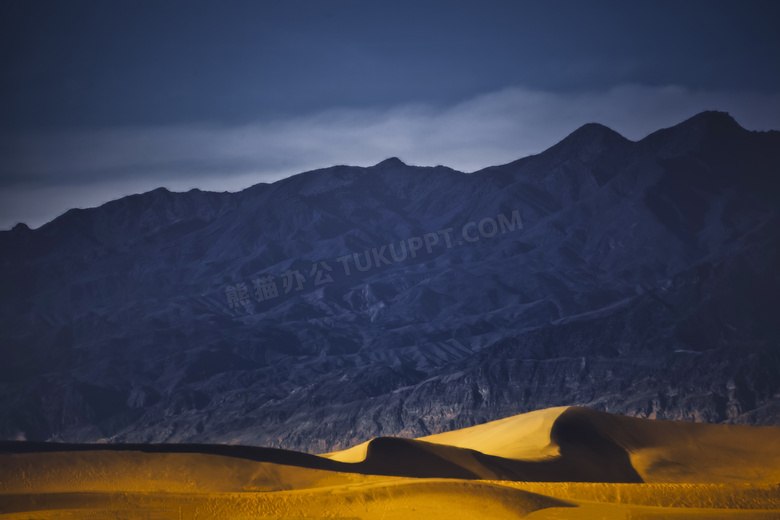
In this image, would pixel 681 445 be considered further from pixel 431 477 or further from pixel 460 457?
pixel 431 477

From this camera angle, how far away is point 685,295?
19188cm

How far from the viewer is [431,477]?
52.2 m

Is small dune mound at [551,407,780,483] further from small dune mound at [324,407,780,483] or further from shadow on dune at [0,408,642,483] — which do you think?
shadow on dune at [0,408,642,483]

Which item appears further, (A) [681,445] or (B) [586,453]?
(A) [681,445]

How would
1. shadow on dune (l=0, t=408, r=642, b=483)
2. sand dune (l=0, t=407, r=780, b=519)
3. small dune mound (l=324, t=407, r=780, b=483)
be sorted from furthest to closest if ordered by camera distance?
small dune mound (l=324, t=407, r=780, b=483), shadow on dune (l=0, t=408, r=642, b=483), sand dune (l=0, t=407, r=780, b=519)

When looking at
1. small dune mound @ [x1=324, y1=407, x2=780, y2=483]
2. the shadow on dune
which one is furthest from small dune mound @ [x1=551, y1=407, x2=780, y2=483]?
the shadow on dune

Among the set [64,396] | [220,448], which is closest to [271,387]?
[64,396]

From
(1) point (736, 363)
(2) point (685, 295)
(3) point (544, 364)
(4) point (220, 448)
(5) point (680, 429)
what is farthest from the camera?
(2) point (685, 295)

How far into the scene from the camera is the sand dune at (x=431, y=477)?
35719 millimetres

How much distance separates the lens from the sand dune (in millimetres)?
35719

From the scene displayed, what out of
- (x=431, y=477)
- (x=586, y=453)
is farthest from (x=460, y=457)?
(x=586, y=453)

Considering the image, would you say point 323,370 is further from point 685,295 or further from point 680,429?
point 680,429

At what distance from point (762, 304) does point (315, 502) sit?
6573 inches

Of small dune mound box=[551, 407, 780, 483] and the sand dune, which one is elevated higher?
the sand dune
